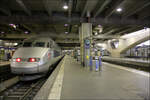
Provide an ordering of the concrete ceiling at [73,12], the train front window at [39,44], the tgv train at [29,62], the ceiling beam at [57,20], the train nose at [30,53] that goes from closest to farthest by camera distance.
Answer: the tgv train at [29,62] < the train nose at [30,53] < the train front window at [39,44] < the concrete ceiling at [73,12] < the ceiling beam at [57,20]

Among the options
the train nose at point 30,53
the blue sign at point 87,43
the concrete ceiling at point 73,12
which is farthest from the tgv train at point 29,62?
the blue sign at point 87,43

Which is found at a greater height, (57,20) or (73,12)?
(73,12)

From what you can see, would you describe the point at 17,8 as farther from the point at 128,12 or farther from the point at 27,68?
the point at 128,12

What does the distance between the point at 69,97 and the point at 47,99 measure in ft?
2.45

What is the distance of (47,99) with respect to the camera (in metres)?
3.18

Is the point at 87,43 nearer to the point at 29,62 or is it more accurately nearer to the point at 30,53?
the point at 30,53

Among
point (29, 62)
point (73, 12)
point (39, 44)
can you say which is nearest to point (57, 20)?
point (73, 12)

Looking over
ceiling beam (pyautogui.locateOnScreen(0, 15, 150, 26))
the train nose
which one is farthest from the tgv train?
ceiling beam (pyautogui.locateOnScreen(0, 15, 150, 26))

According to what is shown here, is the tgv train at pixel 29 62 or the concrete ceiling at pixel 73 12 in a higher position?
the concrete ceiling at pixel 73 12

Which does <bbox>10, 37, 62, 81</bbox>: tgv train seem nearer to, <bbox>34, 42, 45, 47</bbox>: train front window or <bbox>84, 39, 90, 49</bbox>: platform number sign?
<bbox>34, 42, 45, 47</bbox>: train front window

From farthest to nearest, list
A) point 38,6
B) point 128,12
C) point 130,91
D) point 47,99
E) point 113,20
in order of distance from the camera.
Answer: point 113,20 → point 128,12 → point 38,6 → point 130,91 → point 47,99

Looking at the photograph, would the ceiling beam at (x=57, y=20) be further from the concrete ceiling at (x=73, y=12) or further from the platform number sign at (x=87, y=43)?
the platform number sign at (x=87, y=43)

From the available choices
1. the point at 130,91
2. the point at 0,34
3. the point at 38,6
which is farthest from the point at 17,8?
the point at 0,34

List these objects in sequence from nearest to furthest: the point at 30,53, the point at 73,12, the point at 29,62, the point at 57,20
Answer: the point at 29,62 < the point at 30,53 < the point at 57,20 < the point at 73,12
